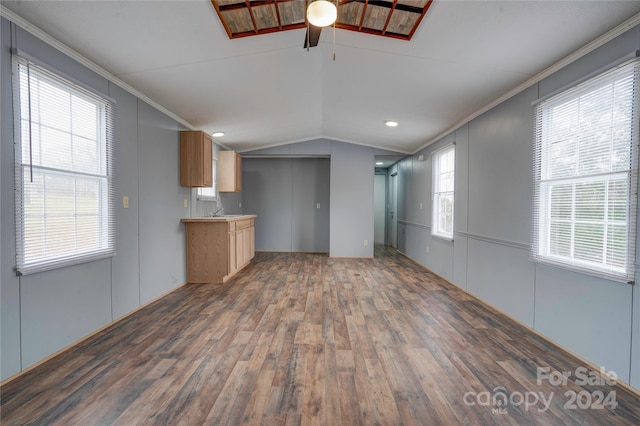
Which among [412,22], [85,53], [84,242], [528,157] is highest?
[412,22]

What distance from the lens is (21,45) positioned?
1.92 meters

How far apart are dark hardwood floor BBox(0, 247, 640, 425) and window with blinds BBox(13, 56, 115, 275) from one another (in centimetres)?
81

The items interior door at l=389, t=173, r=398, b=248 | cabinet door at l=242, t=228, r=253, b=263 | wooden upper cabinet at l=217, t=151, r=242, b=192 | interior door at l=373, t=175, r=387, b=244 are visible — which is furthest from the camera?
interior door at l=373, t=175, r=387, b=244

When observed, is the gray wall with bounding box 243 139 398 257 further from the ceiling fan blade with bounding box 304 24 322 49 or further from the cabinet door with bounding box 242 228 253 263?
the ceiling fan blade with bounding box 304 24 322 49

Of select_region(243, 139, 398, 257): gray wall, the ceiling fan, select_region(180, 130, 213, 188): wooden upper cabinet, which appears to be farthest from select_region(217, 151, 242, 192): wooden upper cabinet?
the ceiling fan

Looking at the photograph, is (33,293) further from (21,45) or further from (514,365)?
(514,365)

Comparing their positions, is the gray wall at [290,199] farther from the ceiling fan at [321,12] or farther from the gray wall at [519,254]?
the ceiling fan at [321,12]

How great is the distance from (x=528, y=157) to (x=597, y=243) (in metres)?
1.01

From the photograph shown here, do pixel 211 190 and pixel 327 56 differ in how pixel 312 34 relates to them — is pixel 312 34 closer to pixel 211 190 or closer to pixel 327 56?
pixel 327 56

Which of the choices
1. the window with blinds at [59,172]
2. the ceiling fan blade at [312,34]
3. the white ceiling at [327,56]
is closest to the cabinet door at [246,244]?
the white ceiling at [327,56]

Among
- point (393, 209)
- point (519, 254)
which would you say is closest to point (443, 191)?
point (519, 254)

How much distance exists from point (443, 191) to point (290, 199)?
Answer: 3.68 metres

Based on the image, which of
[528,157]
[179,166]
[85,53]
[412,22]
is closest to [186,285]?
[179,166]

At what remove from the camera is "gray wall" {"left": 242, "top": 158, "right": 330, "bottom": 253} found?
7172mm
